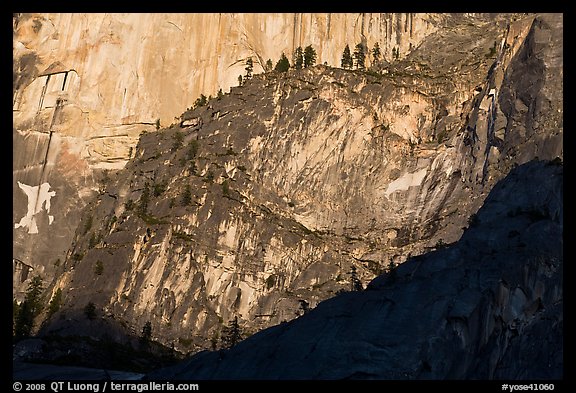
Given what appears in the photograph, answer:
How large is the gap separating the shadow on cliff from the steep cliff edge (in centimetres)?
1167

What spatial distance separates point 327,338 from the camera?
8706cm

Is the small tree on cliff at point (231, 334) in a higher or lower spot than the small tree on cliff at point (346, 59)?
lower

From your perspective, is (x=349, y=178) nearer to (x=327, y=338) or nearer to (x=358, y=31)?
(x=358, y=31)

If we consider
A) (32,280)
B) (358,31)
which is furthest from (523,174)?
(32,280)

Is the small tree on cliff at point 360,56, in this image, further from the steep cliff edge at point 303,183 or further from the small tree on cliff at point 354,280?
the small tree on cliff at point 354,280

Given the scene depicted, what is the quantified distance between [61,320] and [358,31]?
45810mm

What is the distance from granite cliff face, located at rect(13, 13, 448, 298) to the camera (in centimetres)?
12850

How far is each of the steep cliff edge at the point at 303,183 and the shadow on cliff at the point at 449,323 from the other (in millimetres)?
11672

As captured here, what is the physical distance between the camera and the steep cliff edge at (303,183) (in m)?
108

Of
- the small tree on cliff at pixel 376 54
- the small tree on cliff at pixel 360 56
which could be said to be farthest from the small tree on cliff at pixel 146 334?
the small tree on cliff at pixel 376 54

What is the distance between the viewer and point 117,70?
131 metres

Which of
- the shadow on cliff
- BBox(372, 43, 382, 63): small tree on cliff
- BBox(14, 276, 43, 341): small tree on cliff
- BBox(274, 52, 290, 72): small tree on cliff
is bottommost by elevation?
the shadow on cliff

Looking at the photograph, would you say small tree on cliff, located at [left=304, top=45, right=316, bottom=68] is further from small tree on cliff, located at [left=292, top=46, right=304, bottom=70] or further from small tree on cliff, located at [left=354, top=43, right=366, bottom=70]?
small tree on cliff, located at [left=354, top=43, right=366, bottom=70]

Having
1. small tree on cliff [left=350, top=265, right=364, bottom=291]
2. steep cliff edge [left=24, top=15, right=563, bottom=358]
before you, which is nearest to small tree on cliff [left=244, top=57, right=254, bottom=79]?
steep cliff edge [left=24, top=15, right=563, bottom=358]
